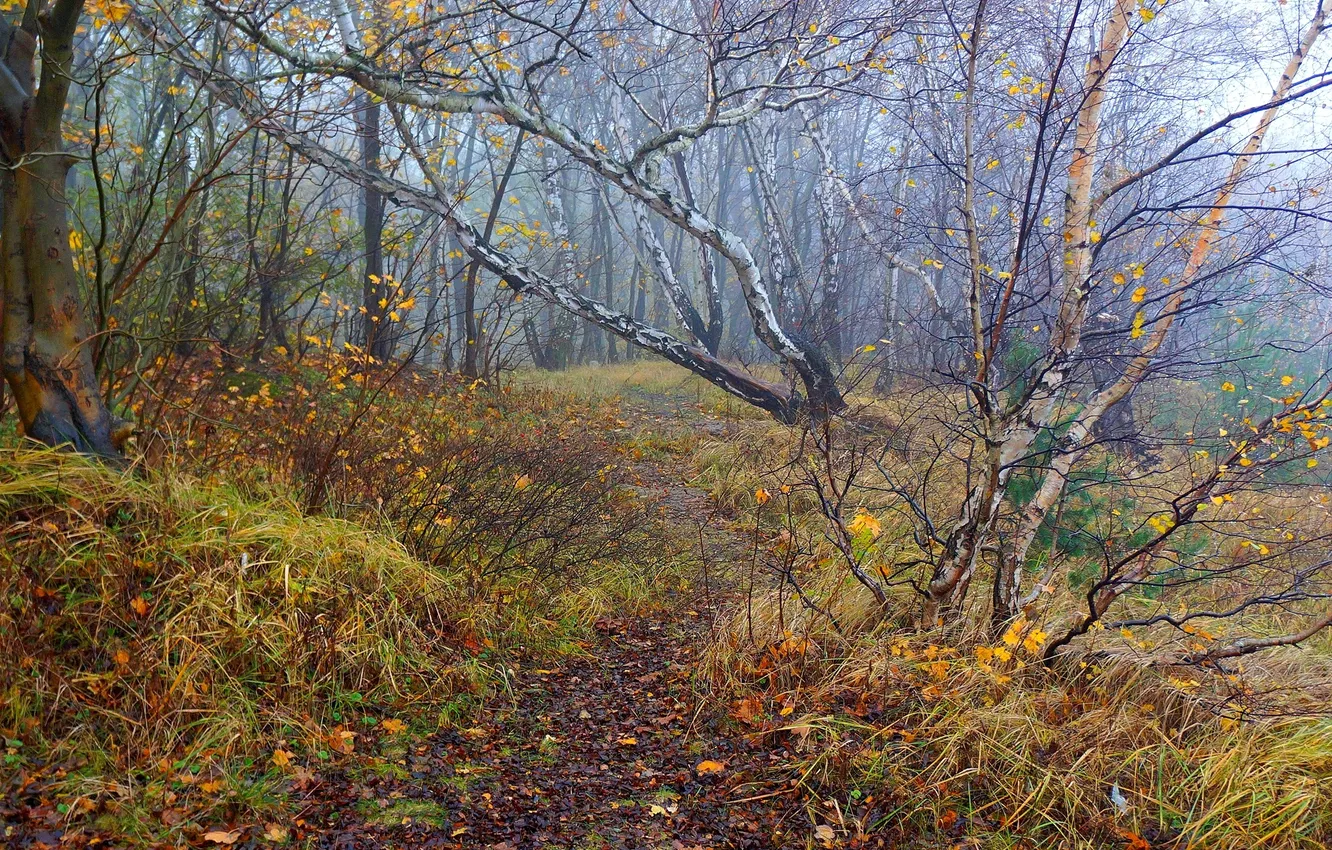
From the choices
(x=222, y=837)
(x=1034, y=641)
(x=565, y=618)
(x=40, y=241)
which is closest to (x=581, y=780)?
(x=222, y=837)

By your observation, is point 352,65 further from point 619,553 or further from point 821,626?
point 821,626

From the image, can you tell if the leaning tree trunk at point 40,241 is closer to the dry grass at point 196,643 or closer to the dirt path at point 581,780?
the dry grass at point 196,643

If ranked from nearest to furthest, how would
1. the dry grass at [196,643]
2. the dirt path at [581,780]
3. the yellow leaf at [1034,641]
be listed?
the dry grass at [196,643] < the dirt path at [581,780] < the yellow leaf at [1034,641]

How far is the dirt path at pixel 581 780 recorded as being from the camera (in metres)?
2.84

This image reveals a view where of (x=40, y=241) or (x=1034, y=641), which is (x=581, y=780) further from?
(x=40, y=241)

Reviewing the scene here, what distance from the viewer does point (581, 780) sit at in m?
3.26

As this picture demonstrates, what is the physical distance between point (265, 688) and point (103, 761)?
0.57m

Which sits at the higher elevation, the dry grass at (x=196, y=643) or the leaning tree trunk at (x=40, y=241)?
the leaning tree trunk at (x=40, y=241)

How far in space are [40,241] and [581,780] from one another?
3.28m

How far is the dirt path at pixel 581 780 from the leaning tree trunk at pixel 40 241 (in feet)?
7.18

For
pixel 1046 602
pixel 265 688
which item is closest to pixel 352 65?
pixel 265 688

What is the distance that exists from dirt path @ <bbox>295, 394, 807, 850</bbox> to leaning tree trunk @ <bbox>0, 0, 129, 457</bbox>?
2.19m

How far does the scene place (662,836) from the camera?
294cm

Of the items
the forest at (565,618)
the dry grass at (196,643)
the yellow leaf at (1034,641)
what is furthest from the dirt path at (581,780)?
the yellow leaf at (1034,641)
